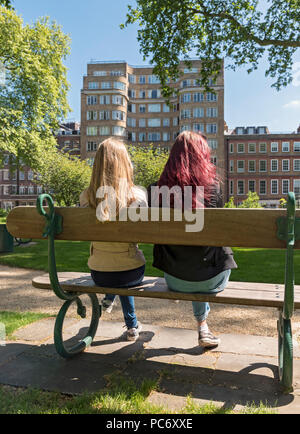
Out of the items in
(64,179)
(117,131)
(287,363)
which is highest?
(117,131)

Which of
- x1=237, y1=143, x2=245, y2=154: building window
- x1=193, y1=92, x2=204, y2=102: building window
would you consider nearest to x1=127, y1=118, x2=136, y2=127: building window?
x1=193, y1=92, x2=204, y2=102: building window

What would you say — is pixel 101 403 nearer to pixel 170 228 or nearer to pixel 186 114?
pixel 170 228

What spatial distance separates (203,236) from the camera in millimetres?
2256

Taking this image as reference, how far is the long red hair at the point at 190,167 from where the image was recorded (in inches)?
103

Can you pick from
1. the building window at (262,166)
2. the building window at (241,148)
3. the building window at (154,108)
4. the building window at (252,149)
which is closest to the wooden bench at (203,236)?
the building window at (241,148)

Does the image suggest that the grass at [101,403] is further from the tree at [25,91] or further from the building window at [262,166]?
the building window at [262,166]

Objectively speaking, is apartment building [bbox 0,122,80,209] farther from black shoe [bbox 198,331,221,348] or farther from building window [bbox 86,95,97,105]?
black shoe [bbox 198,331,221,348]

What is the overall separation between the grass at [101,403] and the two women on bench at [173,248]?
72 centimetres

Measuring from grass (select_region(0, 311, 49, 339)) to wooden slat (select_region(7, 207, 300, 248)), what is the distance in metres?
1.27

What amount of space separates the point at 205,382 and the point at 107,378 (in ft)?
2.06

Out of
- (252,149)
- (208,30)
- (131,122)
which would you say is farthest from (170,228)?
(131,122)

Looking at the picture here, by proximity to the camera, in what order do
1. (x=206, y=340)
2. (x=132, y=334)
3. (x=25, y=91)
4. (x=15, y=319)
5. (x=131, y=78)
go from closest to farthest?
(x=206, y=340)
(x=132, y=334)
(x=15, y=319)
(x=25, y=91)
(x=131, y=78)

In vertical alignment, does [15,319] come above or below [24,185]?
below

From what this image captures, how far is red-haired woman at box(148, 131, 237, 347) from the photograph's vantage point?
2580 millimetres
